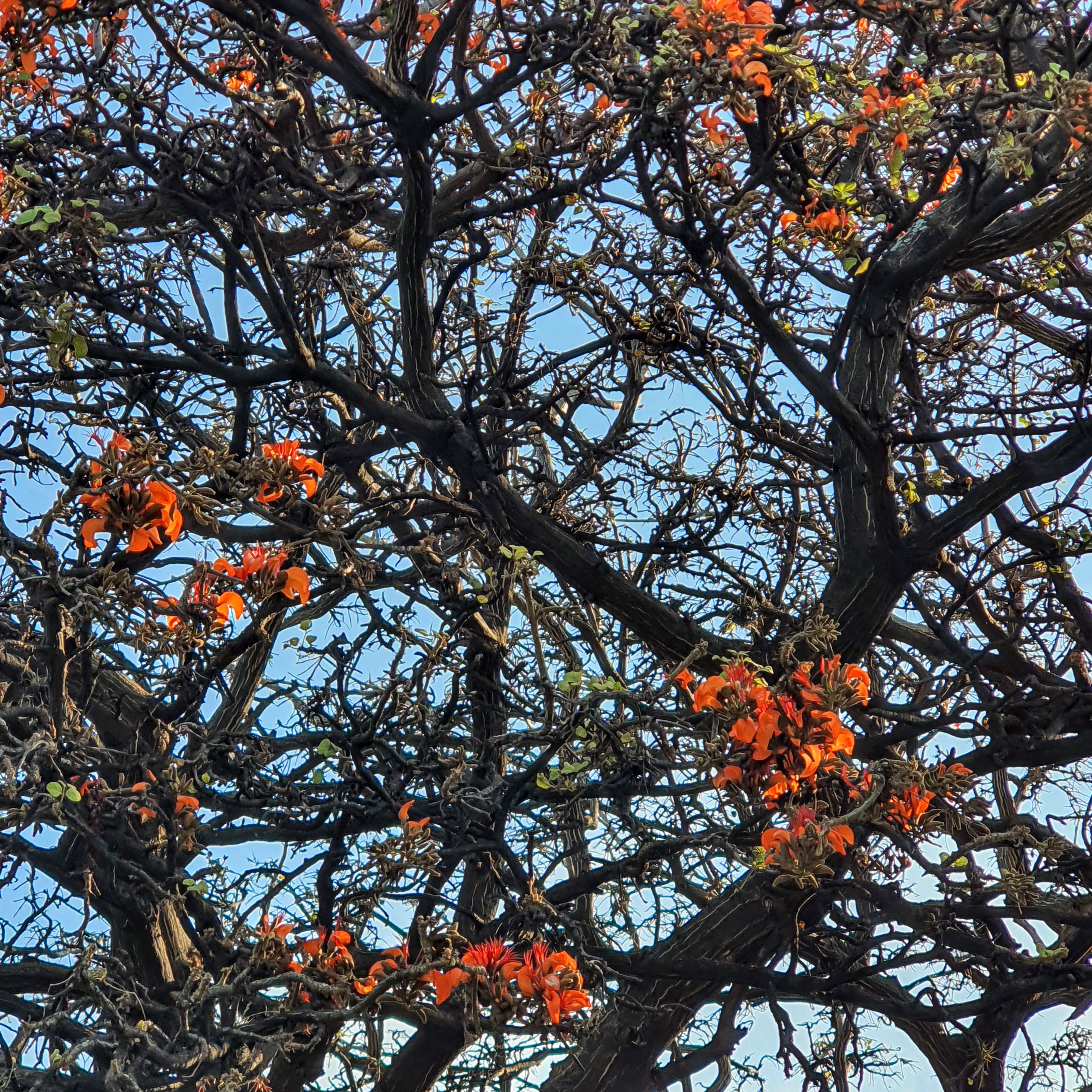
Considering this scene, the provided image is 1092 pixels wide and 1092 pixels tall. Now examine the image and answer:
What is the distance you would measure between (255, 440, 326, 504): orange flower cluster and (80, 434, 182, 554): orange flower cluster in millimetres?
543

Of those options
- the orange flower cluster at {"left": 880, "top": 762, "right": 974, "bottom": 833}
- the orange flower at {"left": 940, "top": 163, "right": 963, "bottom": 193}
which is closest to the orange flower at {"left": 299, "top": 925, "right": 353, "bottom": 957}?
the orange flower cluster at {"left": 880, "top": 762, "right": 974, "bottom": 833}

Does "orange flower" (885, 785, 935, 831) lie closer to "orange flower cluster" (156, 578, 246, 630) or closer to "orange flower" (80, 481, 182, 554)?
"orange flower cluster" (156, 578, 246, 630)

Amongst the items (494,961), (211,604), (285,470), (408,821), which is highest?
(285,470)

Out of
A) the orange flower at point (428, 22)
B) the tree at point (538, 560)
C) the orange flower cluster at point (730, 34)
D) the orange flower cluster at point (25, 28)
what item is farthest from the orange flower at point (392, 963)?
the orange flower at point (428, 22)

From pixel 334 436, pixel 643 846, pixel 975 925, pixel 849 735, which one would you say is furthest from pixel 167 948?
pixel 975 925

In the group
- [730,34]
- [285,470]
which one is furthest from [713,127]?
A: [285,470]

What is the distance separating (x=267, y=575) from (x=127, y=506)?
1.97 feet

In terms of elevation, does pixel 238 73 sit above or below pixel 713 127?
above

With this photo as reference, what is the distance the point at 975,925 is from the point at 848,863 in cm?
90

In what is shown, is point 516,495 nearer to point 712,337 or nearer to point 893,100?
point 712,337

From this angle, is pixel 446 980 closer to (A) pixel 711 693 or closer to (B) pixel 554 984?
(B) pixel 554 984

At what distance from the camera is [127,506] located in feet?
9.53

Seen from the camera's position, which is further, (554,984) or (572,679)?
(572,679)

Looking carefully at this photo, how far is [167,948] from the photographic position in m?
4.89
